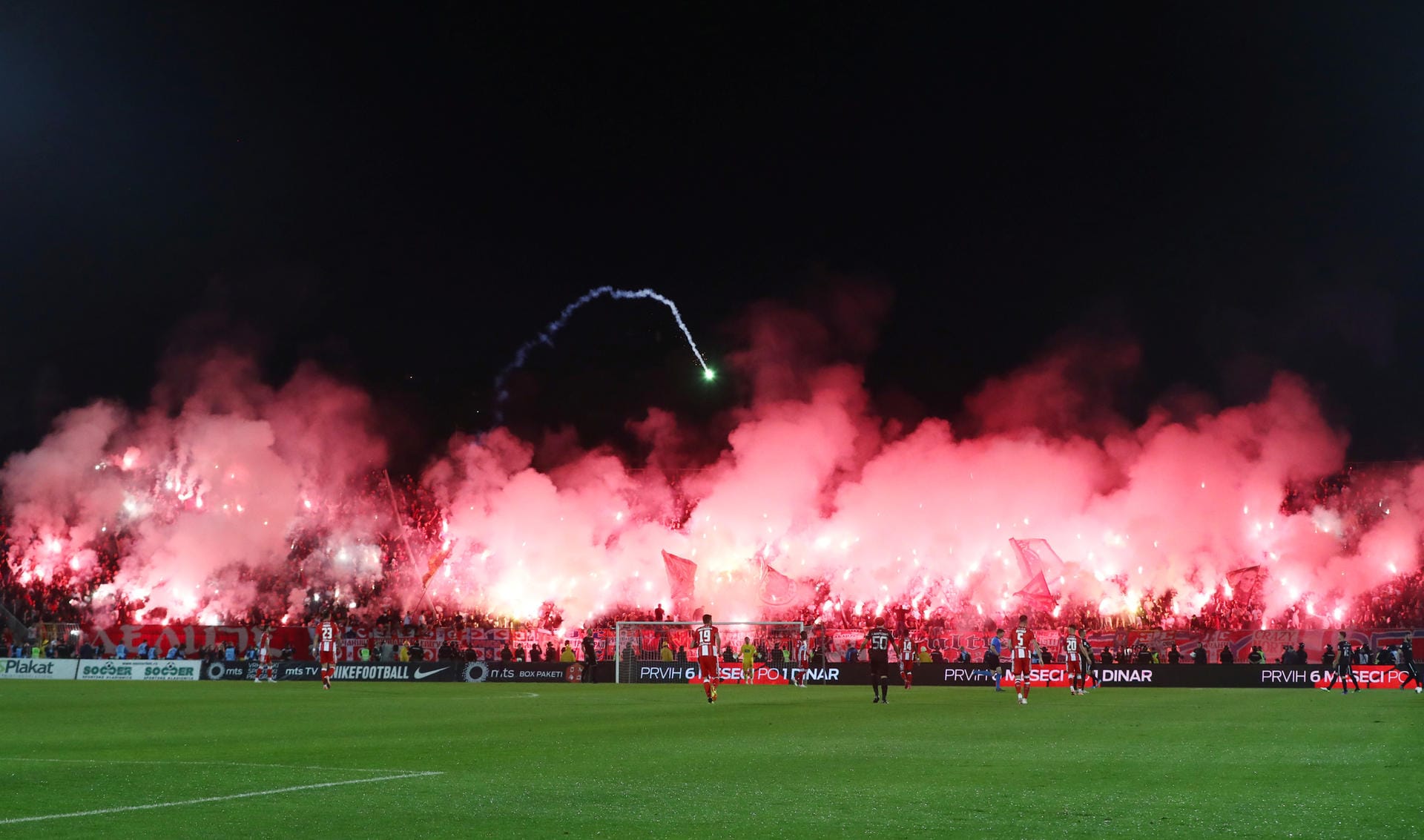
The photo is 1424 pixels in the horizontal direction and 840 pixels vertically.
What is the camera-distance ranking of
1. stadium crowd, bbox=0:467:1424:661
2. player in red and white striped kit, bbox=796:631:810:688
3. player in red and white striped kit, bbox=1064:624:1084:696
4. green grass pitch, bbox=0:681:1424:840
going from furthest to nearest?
1. stadium crowd, bbox=0:467:1424:661
2. player in red and white striped kit, bbox=796:631:810:688
3. player in red and white striped kit, bbox=1064:624:1084:696
4. green grass pitch, bbox=0:681:1424:840

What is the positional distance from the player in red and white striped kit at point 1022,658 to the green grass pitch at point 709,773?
11.8ft

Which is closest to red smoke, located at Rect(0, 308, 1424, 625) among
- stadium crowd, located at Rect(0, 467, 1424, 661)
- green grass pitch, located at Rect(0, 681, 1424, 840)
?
stadium crowd, located at Rect(0, 467, 1424, 661)

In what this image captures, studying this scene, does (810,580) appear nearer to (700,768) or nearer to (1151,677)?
(1151,677)

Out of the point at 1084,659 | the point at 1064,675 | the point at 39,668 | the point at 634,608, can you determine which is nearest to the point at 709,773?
the point at 1084,659

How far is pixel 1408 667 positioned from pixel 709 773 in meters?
33.8

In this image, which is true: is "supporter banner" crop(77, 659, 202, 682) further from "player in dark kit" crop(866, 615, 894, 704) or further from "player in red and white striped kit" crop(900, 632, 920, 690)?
"player in dark kit" crop(866, 615, 894, 704)

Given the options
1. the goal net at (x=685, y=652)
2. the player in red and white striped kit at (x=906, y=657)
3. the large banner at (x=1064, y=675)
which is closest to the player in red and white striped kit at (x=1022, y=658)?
the player in red and white striped kit at (x=906, y=657)

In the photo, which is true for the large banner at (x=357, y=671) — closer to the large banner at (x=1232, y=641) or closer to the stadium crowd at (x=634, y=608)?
Answer: the stadium crowd at (x=634, y=608)

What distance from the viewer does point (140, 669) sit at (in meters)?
43.0

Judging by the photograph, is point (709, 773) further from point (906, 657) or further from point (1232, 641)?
point (1232, 641)

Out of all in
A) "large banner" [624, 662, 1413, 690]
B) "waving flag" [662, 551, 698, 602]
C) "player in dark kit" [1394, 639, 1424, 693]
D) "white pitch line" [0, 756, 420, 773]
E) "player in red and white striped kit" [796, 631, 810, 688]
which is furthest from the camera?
"waving flag" [662, 551, 698, 602]

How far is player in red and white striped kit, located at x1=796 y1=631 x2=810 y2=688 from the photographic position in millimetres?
40312

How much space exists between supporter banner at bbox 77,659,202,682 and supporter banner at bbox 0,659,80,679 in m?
0.35

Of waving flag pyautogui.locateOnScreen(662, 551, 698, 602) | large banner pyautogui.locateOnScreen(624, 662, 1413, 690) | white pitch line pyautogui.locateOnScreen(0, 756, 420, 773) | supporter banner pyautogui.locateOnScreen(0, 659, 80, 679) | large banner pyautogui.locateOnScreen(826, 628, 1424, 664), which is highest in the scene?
waving flag pyautogui.locateOnScreen(662, 551, 698, 602)
